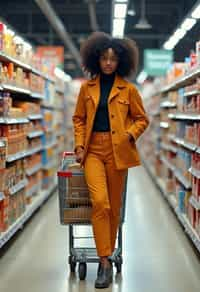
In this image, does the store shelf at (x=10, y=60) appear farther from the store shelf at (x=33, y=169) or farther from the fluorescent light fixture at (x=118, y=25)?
the fluorescent light fixture at (x=118, y=25)

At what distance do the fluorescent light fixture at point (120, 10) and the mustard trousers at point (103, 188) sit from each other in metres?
5.52

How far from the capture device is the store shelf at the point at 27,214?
5.24m

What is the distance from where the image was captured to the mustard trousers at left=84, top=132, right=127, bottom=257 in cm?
423

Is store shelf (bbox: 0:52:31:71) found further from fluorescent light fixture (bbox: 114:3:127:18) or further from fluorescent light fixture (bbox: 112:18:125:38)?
fluorescent light fixture (bbox: 112:18:125:38)

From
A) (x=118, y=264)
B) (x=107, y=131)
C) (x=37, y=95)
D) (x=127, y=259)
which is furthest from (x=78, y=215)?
(x=37, y=95)

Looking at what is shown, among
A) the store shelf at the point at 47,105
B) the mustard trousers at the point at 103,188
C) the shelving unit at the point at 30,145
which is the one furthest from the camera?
the store shelf at the point at 47,105

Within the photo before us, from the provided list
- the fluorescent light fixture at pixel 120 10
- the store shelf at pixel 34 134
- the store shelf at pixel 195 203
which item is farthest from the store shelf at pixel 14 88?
the fluorescent light fixture at pixel 120 10

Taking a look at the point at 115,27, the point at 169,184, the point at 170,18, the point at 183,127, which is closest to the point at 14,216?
the point at 183,127

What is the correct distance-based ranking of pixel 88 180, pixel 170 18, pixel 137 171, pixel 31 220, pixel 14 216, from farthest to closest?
pixel 170 18 → pixel 137 171 → pixel 31 220 → pixel 14 216 → pixel 88 180

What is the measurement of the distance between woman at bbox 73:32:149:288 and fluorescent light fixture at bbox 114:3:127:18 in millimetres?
5064

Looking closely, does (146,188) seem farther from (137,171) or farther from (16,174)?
(16,174)

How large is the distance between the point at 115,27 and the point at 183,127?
203 inches

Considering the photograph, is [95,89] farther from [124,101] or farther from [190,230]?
[190,230]

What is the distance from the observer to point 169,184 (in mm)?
8734
